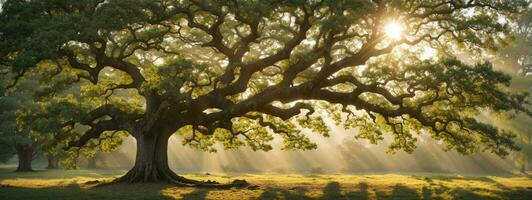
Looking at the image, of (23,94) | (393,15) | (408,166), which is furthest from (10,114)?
(408,166)

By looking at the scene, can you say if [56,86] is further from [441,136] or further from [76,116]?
[441,136]

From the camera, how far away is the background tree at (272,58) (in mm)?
21891

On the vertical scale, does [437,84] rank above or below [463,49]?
below

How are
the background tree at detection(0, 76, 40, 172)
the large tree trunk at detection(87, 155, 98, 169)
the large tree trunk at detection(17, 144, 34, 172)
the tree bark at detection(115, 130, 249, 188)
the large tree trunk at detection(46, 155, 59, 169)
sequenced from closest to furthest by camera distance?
the tree bark at detection(115, 130, 249, 188), the background tree at detection(0, 76, 40, 172), the large tree trunk at detection(17, 144, 34, 172), the large tree trunk at detection(46, 155, 59, 169), the large tree trunk at detection(87, 155, 98, 169)

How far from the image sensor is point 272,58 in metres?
28.0

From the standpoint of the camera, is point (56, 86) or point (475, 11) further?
point (56, 86)

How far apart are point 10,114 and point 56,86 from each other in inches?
982

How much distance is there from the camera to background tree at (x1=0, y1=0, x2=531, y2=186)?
21.9m

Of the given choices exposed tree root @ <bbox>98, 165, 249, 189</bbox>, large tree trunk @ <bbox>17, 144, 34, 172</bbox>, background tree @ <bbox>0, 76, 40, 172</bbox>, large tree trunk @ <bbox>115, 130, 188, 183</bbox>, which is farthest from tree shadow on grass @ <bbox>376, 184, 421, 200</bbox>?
large tree trunk @ <bbox>17, 144, 34, 172</bbox>

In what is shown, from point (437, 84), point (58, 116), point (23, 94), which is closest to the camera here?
point (437, 84)

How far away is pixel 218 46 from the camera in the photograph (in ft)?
93.5

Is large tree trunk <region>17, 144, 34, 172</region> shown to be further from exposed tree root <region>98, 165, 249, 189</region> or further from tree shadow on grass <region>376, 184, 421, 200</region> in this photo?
tree shadow on grass <region>376, 184, 421, 200</region>

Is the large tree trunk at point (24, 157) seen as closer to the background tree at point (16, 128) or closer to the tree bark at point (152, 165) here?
the background tree at point (16, 128)

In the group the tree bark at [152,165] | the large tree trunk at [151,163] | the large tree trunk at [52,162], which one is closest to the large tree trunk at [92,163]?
the large tree trunk at [52,162]
